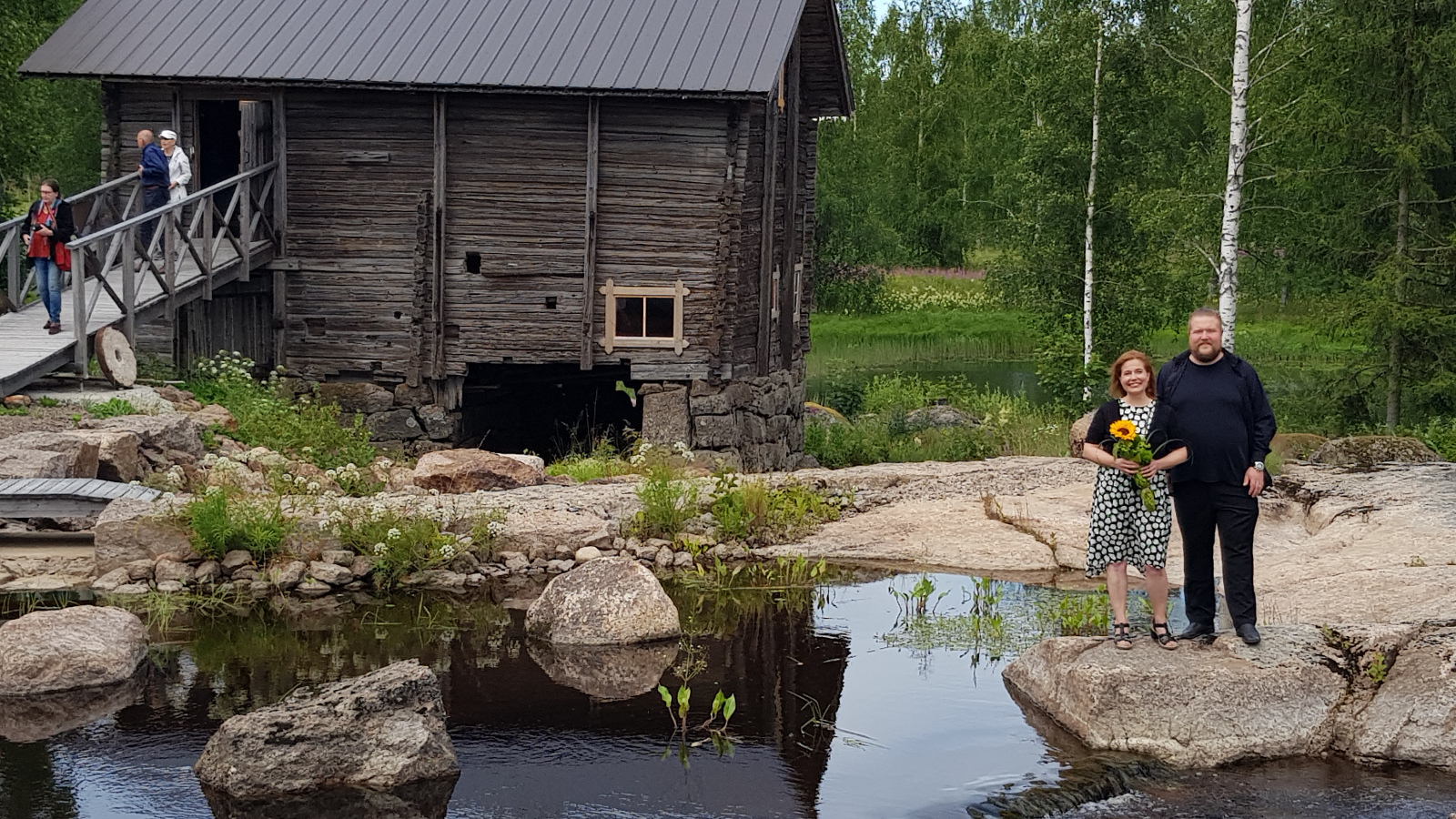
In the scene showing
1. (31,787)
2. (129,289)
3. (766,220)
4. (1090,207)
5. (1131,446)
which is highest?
(1090,207)

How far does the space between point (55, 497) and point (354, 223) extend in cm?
795

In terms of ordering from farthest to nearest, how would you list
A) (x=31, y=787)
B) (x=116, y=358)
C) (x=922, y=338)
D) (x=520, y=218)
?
(x=922, y=338)
(x=520, y=218)
(x=116, y=358)
(x=31, y=787)

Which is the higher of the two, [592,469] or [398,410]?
[398,410]

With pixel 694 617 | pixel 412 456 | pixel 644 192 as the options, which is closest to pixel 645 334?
pixel 644 192

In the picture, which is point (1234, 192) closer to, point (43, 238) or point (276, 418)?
point (276, 418)

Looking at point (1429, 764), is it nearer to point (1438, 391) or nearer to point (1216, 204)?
point (1438, 391)

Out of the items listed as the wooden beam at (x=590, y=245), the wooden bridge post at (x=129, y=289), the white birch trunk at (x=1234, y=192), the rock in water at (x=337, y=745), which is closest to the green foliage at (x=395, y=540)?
the rock in water at (x=337, y=745)

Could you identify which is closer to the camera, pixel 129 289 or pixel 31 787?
pixel 31 787

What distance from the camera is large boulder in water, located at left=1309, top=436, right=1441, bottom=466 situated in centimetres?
1555

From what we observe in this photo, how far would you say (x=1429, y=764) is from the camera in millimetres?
7586

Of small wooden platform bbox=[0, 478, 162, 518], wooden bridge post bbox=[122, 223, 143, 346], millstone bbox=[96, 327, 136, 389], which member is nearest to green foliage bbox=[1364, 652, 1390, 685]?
small wooden platform bbox=[0, 478, 162, 518]

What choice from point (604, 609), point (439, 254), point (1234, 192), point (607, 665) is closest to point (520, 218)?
point (439, 254)

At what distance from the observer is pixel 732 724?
8312mm

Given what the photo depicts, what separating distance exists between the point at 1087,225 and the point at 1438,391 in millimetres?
7203
